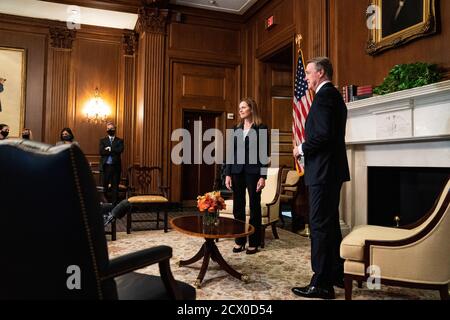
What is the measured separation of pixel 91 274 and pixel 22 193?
1.03 ft

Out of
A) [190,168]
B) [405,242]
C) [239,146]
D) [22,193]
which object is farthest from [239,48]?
[22,193]

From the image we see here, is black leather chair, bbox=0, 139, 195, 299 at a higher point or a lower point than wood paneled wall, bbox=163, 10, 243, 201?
lower

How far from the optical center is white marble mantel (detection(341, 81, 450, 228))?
9.57 feet

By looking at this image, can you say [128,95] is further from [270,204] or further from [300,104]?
[270,204]

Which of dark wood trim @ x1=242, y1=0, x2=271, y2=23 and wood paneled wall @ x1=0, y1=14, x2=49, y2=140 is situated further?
wood paneled wall @ x1=0, y1=14, x2=49, y2=140

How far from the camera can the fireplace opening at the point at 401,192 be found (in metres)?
3.23

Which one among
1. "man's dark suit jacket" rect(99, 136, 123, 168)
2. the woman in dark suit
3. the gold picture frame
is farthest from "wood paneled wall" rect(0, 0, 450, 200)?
the woman in dark suit

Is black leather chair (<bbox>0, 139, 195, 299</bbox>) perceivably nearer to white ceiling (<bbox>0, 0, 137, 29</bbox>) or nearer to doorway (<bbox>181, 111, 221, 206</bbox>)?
doorway (<bbox>181, 111, 221, 206</bbox>)

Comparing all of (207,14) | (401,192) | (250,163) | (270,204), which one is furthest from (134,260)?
A: (207,14)

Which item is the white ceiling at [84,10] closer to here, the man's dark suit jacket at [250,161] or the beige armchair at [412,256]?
the man's dark suit jacket at [250,161]

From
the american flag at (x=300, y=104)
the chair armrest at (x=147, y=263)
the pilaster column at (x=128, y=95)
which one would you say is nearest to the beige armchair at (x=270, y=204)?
the american flag at (x=300, y=104)

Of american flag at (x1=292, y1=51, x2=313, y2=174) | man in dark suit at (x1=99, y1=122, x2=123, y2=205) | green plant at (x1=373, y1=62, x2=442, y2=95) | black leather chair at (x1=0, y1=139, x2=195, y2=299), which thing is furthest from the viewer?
man in dark suit at (x1=99, y1=122, x2=123, y2=205)

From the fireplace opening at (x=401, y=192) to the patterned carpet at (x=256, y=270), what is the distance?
0.91 metres

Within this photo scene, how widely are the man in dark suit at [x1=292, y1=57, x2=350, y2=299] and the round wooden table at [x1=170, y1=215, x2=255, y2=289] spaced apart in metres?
0.55
